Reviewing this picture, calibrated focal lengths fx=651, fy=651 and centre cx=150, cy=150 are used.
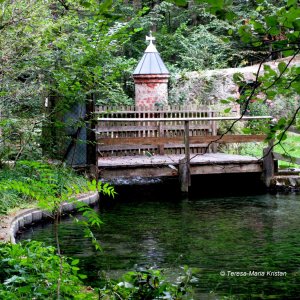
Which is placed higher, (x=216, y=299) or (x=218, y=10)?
(x=218, y=10)

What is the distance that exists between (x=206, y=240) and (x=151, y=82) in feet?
37.6

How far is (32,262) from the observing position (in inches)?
184

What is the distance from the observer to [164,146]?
18.0 m

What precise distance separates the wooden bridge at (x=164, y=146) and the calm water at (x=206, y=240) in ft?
3.24

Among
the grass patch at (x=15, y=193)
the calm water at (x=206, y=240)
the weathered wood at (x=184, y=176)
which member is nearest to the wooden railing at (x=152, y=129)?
the weathered wood at (x=184, y=176)

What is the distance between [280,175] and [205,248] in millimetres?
7247

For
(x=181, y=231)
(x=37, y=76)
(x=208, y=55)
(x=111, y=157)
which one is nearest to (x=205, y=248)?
(x=181, y=231)

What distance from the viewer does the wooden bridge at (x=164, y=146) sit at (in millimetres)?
14664

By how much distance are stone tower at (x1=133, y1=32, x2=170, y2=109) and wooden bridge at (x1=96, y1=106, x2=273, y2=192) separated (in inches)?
55.7

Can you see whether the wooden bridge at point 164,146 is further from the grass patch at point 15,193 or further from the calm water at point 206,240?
the grass patch at point 15,193

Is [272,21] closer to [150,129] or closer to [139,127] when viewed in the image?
[139,127]

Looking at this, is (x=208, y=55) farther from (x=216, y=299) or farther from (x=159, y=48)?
(x=216, y=299)

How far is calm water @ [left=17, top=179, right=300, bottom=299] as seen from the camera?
695 centimetres

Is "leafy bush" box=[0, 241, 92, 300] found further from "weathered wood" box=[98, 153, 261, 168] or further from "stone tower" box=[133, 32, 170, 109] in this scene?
"stone tower" box=[133, 32, 170, 109]
